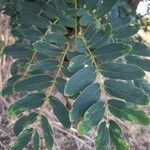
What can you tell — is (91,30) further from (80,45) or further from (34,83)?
(34,83)

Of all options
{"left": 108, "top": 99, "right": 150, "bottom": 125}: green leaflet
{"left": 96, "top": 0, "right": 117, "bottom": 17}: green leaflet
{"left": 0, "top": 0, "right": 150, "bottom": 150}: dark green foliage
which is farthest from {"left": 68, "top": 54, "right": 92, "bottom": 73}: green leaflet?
{"left": 96, "top": 0, "right": 117, "bottom": 17}: green leaflet

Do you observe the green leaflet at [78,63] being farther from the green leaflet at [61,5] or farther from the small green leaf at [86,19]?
the green leaflet at [61,5]

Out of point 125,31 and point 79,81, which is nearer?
point 79,81

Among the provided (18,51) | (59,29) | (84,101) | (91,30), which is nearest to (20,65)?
(18,51)

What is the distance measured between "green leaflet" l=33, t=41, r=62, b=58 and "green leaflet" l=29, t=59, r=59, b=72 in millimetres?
15

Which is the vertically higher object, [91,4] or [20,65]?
[91,4]

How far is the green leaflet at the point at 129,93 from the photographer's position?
2.70ft

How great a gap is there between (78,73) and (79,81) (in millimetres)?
15

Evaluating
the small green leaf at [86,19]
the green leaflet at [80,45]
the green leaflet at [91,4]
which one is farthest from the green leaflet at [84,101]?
the green leaflet at [91,4]

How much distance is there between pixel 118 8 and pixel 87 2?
1.04 ft

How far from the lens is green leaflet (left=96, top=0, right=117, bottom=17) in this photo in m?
1.08

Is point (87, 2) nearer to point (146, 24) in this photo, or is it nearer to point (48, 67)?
point (48, 67)

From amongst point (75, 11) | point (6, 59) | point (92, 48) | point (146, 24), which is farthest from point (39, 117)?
point (6, 59)

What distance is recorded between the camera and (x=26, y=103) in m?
0.93
